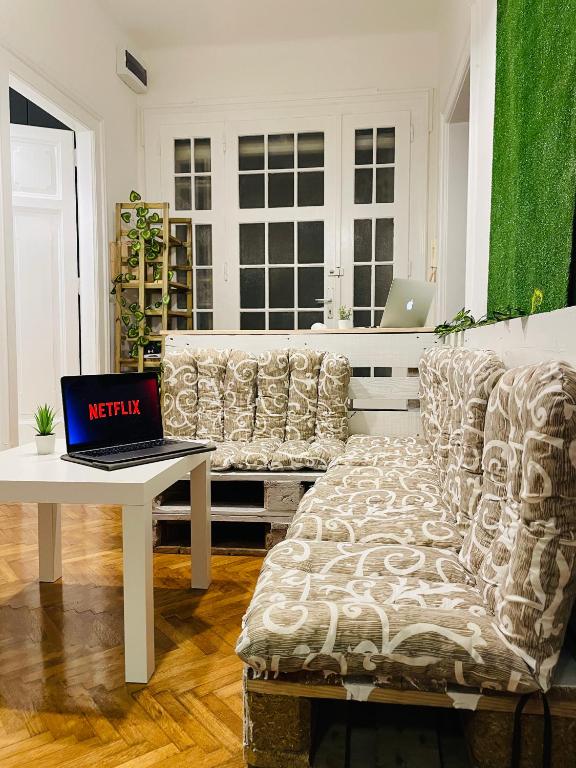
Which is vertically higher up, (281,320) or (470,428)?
(281,320)

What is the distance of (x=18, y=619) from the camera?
6.82ft

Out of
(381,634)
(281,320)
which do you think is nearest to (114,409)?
(381,634)

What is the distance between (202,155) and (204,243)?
2.44 feet

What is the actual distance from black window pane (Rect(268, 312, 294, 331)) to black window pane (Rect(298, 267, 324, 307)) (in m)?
0.14

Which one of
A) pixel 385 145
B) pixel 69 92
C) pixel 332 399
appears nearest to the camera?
pixel 332 399

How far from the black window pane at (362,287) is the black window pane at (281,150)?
1065mm

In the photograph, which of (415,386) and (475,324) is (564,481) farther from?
(415,386)

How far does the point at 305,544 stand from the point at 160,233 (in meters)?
3.67

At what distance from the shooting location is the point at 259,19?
4664 millimetres

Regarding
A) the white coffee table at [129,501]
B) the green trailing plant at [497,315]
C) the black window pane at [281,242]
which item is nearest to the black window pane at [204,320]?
the black window pane at [281,242]

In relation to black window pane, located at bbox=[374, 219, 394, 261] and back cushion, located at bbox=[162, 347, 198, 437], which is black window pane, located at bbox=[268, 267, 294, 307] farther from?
back cushion, located at bbox=[162, 347, 198, 437]

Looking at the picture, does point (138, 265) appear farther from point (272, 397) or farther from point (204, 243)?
point (272, 397)

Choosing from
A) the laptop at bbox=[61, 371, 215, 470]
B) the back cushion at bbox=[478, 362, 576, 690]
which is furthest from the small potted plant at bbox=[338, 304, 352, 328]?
the back cushion at bbox=[478, 362, 576, 690]

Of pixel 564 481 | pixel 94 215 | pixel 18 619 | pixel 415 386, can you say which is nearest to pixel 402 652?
pixel 564 481
